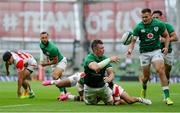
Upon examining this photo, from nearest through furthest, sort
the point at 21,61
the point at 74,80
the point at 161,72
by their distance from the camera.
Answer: the point at 161,72 → the point at 74,80 → the point at 21,61

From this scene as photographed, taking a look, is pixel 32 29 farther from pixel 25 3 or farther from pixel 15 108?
pixel 15 108

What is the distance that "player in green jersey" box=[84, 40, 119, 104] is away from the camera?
15.5 meters

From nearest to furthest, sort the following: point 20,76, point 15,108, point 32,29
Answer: point 15,108 < point 20,76 < point 32,29

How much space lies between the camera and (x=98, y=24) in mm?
46000

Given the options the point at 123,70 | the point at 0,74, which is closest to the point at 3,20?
the point at 0,74

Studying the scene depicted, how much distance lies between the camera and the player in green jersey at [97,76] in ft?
50.8

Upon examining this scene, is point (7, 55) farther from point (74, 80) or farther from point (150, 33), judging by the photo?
point (150, 33)

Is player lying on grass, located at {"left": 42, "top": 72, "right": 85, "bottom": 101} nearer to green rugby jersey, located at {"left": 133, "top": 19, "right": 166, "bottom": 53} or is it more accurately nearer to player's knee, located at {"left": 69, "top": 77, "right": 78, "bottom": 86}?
player's knee, located at {"left": 69, "top": 77, "right": 78, "bottom": 86}

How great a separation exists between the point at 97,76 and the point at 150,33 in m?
2.05

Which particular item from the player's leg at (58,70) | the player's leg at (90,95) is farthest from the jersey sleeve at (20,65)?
the player's leg at (90,95)

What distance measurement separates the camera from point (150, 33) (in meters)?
17.2

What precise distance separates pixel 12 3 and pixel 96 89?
101 feet

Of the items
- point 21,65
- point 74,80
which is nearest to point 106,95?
point 74,80

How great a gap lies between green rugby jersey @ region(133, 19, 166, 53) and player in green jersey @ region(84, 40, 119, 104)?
1.76 meters
